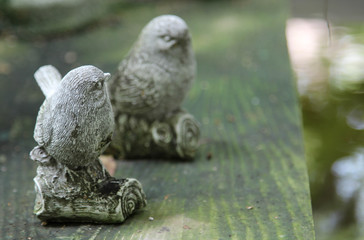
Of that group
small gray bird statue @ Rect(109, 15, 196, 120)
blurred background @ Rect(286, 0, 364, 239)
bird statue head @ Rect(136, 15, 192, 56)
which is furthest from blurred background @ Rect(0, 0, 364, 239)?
bird statue head @ Rect(136, 15, 192, 56)

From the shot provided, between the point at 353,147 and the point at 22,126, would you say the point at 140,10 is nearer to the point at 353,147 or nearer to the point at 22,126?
the point at 22,126

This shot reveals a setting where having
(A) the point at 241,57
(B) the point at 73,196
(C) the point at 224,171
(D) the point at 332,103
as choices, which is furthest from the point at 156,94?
(A) the point at 241,57

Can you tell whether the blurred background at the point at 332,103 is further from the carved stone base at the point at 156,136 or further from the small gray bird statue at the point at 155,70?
the small gray bird statue at the point at 155,70

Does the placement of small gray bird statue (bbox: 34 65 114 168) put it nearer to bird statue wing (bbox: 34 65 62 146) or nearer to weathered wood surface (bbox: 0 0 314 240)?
bird statue wing (bbox: 34 65 62 146)

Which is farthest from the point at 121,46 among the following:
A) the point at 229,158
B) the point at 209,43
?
the point at 229,158

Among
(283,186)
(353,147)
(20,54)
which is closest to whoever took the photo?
(283,186)

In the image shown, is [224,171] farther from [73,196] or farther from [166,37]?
[73,196]
